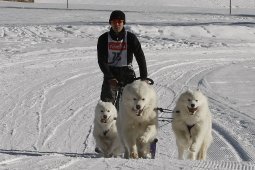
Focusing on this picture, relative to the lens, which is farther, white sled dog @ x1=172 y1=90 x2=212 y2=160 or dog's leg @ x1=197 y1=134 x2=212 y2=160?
dog's leg @ x1=197 y1=134 x2=212 y2=160

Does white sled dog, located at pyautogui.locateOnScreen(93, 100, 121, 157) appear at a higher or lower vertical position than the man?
lower

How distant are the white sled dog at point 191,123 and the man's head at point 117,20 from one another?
1124 mm

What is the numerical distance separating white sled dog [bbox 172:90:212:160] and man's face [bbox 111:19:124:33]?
3.65 feet

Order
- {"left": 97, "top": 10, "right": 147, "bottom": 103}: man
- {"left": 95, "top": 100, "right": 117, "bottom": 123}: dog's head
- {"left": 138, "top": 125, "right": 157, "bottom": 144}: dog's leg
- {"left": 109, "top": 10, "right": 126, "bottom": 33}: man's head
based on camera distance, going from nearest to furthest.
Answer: {"left": 138, "top": 125, "right": 157, "bottom": 144}: dog's leg
{"left": 109, "top": 10, "right": 126, "bottom": 33}: man's head
{"left": 95, "top": 100, "right": 117, "bottom": 123}: dog's head
{"left": 97, "top": 10, "right": 147, "bottom": 103}: man

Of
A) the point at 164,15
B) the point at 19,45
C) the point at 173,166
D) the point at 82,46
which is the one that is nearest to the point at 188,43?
the point at 82,46

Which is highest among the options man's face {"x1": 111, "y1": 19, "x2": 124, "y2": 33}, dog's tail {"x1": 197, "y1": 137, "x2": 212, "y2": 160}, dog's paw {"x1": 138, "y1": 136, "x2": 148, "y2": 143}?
man's face {"x1": 111, "y1": 19, "x2": 124, "y2": 33}

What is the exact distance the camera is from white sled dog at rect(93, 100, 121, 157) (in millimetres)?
7121

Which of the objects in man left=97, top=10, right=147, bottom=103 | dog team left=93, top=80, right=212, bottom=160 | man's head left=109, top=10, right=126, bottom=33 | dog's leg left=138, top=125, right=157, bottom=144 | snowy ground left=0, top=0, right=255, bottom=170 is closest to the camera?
dog team left=93, top=80, right=212, bottom=160

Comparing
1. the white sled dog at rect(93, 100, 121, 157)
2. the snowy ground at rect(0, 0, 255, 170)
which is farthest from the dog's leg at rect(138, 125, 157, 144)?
the snowy ground at rect(0, 0, 255, 170)

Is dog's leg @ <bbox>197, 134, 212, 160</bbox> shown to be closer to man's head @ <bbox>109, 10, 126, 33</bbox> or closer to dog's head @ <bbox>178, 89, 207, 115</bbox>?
dog's head @ <bbox>178, 89, 207, 115</bbox>

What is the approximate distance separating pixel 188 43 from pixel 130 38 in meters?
16.0

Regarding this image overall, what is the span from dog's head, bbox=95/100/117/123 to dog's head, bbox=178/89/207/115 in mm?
885

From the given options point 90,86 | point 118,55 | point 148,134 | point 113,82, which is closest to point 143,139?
point 148,134

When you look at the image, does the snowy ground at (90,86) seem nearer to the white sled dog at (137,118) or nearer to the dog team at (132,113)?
the dog team at (132,113)
